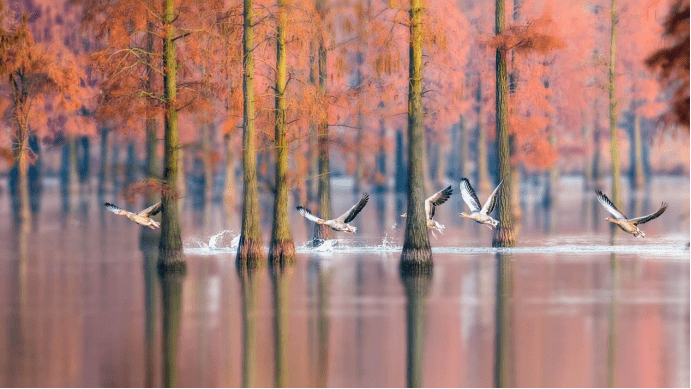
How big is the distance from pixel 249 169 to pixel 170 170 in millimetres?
1995

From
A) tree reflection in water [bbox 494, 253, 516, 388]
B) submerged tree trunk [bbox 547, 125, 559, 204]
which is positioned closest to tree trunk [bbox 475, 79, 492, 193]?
submerged tree trunk [bbox 547, 125, 559, 204]

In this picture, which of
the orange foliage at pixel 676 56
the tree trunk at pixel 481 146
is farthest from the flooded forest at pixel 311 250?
the tree trunk at pixel 481 146

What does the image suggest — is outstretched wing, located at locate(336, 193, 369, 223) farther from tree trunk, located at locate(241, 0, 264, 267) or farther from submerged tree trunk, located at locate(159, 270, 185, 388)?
submerged tree trunk, located at locate(159, 270, 185, 388)

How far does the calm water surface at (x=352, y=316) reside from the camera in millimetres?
14297

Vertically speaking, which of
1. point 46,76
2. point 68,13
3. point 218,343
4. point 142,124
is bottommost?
point 218,343

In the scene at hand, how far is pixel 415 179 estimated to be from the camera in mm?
25391

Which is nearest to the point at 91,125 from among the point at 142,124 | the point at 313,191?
the point at 313,191

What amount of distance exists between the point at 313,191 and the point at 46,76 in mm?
16072

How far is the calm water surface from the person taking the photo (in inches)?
563

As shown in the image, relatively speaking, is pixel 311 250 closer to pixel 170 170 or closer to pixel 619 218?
pixel 170 170

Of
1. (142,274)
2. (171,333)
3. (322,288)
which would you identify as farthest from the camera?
(142,274)

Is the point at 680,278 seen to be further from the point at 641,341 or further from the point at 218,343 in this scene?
the point at 218,343

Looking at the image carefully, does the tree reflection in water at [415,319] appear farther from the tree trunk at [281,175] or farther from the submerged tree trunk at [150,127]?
the submerged tree trunk at [150,127]

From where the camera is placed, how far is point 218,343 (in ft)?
53.8
